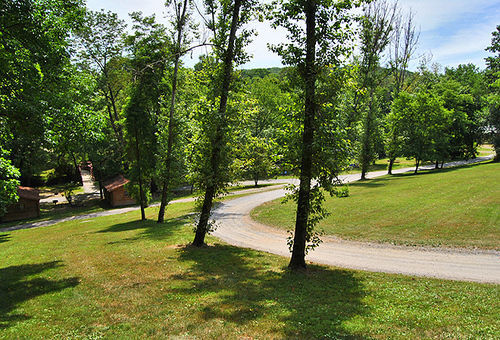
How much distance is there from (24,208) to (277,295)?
43341mm

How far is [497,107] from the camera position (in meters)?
46.5

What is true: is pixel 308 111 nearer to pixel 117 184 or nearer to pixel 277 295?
pixel 277 295

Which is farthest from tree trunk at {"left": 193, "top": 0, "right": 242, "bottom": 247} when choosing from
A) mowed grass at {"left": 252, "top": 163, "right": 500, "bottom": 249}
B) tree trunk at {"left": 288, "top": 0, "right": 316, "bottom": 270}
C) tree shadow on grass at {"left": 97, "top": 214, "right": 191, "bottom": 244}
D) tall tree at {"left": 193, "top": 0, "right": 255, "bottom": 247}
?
tree trunk at {"left": 288, "top": 0, "right": 316, "bottom": 270}

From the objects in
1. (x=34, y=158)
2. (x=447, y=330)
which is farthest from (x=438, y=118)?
(x=34, y=158)

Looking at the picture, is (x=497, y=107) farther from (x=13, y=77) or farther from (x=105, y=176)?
(x=105, y=176)

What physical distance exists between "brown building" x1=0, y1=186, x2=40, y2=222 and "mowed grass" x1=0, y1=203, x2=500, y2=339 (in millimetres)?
30910

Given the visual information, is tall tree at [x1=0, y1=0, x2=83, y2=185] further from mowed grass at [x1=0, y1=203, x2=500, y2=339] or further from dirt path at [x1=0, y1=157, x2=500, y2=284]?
dirt path at [x1=0, y1=157, x2=500, y2=284]

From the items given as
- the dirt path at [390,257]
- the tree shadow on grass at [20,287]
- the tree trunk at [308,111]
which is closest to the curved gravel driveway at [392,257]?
the dirt path at [390,257]

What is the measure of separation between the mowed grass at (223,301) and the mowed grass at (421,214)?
17.2 ft

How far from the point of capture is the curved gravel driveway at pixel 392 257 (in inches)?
503

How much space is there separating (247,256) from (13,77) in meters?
11.7

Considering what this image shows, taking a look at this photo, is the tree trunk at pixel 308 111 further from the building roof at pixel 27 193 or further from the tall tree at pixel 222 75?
the building roof at pixel 27 193

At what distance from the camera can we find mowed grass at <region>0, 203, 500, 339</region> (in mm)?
6598

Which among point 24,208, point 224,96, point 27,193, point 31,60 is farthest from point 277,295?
point 24,208
